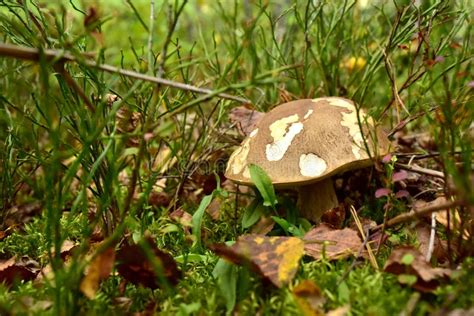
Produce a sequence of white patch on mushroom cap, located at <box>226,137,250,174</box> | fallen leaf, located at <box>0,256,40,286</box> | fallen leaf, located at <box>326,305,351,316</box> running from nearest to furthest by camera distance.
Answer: fallen leaf, located at <box>326,305,351,316</box> → fallen leaf, located at <box>0,256,40,286</box> → white patch on mushroom cap, located at <box>226,137,250,174</box>

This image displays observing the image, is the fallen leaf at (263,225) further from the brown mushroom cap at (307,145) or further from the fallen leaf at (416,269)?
the fallen leaf at (416,269)

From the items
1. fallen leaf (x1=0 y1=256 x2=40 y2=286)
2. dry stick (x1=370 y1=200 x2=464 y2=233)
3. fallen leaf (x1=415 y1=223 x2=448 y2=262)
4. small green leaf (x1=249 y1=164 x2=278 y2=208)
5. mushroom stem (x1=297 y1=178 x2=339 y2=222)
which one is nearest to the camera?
dry stick (x1=370 y1=200 x2=464 y2=233)

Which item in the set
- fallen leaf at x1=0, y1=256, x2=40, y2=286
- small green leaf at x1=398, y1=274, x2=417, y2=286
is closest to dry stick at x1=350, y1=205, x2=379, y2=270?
small green leaf at x1=398, y1=274, x2=417, y2=286

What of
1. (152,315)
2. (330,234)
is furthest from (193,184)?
(152,315)

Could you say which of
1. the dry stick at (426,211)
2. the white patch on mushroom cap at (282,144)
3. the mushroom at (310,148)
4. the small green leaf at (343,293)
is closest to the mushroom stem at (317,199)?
the mushroom at (310,148)

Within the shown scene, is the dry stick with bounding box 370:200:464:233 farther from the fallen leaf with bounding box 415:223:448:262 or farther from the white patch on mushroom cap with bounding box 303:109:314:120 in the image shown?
the white patch on mushroom cap with bounding box 303:109:314:120

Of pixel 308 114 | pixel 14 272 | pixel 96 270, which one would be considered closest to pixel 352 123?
pixel 308 114

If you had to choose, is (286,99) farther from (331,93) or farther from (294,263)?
(294,263)

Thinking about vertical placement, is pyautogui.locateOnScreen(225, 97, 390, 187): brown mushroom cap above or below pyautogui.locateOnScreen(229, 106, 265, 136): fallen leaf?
below
